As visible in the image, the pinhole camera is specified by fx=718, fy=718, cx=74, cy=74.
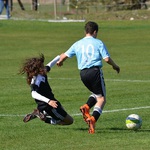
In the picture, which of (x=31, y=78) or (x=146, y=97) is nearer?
(x=31, y=78)

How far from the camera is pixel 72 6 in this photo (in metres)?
53.0

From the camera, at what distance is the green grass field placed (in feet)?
36.7

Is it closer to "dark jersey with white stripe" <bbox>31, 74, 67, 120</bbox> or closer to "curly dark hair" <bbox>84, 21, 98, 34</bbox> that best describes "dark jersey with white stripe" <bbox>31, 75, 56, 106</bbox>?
"dark jersey with white stripe" <bbox>31, 74, 67, 120</bbox>

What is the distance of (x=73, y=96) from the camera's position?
1692cm

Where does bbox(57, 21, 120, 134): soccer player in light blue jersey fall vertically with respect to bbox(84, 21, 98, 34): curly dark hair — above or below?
below

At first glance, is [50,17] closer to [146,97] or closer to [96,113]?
[146,97]

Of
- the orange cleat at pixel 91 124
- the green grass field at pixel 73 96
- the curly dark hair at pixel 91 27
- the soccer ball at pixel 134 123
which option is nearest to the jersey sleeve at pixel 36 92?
the green grass field at pixel 73 96

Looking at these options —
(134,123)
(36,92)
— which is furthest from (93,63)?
(134,123)

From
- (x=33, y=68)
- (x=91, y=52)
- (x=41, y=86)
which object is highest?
(x=91, y=52)

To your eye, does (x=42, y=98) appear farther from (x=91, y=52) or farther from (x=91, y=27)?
(x=91, y=27)

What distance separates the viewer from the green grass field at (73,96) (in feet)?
36.7

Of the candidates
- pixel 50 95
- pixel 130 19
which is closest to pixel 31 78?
pixel 50 95

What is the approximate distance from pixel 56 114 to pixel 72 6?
135 ft

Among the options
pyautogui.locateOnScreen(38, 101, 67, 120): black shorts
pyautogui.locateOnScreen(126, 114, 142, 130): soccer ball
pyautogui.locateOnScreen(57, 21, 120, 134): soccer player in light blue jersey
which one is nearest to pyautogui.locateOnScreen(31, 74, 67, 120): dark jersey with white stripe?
pyautogui.locateOnScreen(38, 101, 67, 120): black shorts
